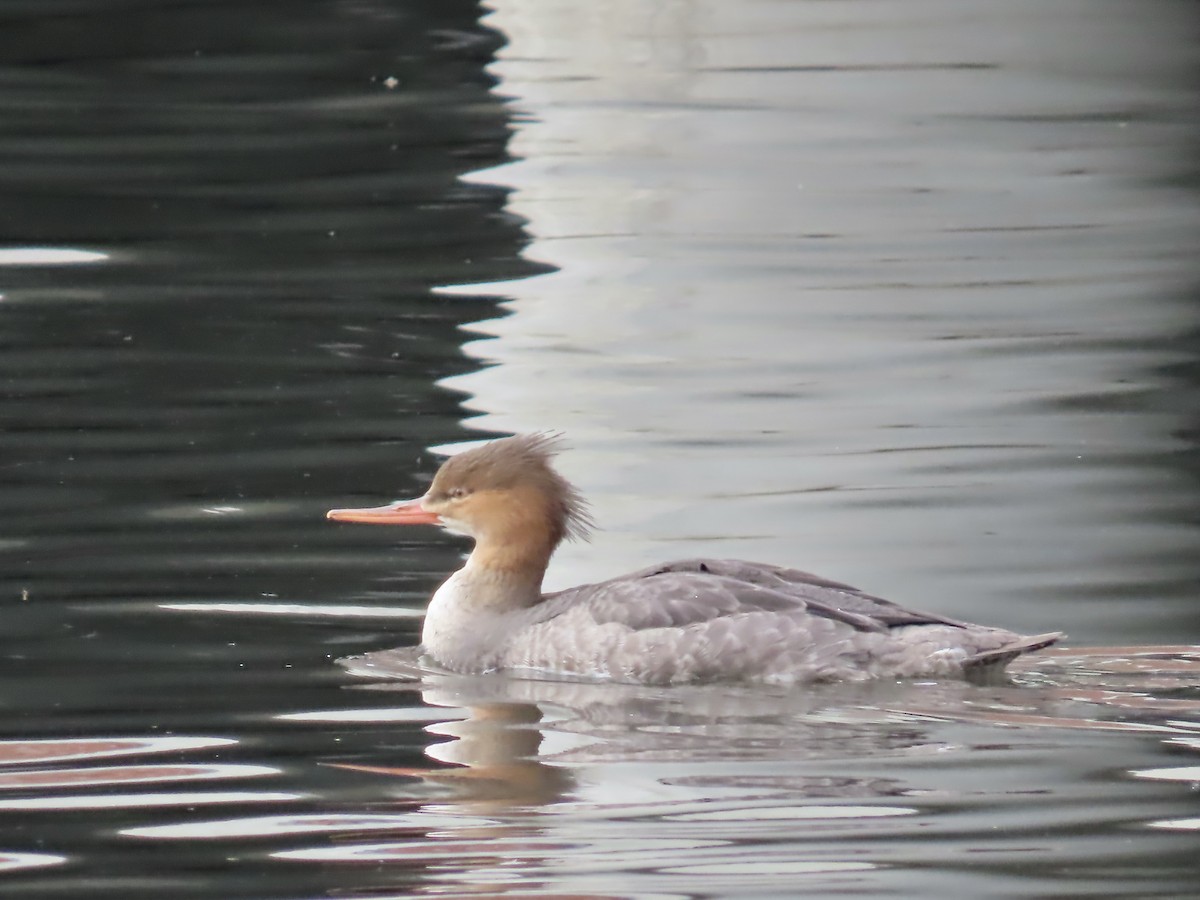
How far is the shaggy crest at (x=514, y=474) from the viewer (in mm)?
7109

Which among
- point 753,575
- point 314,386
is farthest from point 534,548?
point 314,386

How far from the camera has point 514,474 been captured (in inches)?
280

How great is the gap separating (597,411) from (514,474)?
1.93m

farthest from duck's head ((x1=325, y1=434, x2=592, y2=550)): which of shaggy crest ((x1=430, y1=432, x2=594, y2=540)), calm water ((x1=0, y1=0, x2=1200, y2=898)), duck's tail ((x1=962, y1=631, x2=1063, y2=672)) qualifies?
duck's tail ((x1=962, y1=631, x2=1063, y2=672))

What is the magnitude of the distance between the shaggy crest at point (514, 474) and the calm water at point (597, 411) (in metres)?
0.42

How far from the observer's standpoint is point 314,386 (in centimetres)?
922

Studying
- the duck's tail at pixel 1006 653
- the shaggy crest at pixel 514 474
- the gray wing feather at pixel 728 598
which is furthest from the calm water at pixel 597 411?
the shaggy crest at pixel 514 474

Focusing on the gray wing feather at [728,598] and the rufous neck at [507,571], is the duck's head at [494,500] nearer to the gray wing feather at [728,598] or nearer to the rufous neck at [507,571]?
the rufous neck at [507,571]

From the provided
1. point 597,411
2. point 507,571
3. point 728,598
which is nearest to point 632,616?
point 728,598

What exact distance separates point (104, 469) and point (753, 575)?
2.52 metres

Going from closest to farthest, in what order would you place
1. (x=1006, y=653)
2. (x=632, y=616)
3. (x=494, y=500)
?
(x=1006, y=653) → (x=632, y=616) → (x=494, y=500)

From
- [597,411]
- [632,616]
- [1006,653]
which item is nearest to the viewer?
[1006,653]

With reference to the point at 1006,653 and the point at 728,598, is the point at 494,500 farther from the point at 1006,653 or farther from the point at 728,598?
the point at 1006,653

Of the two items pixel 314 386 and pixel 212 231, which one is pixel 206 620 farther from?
pixel 212 231
